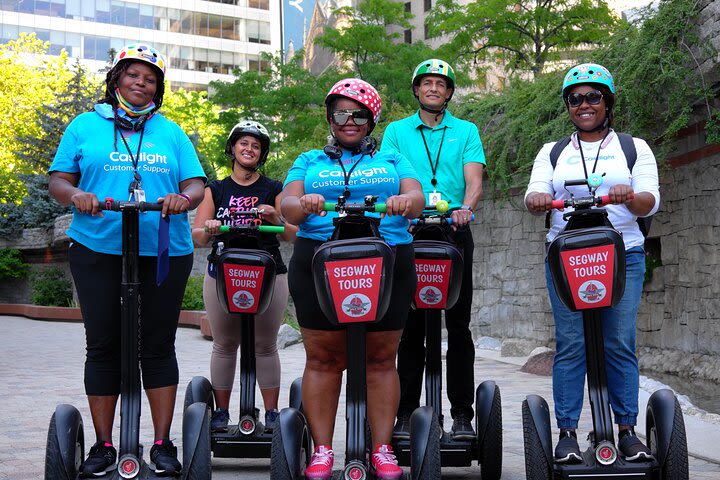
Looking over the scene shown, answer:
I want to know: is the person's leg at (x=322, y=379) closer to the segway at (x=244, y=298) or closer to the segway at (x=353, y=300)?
the segway at (x=353, y=300)

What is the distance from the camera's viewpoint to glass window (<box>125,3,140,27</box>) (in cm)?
7031

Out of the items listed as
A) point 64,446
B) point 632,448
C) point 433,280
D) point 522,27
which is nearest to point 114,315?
point 64,446

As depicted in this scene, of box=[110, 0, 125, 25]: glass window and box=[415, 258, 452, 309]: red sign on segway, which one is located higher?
box=[110, 0, 125, 25]: glass window

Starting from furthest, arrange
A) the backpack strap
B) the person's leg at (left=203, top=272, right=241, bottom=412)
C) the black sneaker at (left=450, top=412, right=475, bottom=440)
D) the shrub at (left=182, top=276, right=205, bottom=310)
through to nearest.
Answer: the shrub at (left=182, top=276, right=205, bottom=310)
the person's leg at (left=203, top=272, right=241, bottom=412)
the black sneaker at (left=450, top=412, right=475, bottom=440)
the backpack strap

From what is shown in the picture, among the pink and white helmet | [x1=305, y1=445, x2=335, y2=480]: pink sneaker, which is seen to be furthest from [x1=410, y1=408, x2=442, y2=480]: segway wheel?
the pink and white helmet

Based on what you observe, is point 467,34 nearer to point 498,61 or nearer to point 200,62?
point 498,61

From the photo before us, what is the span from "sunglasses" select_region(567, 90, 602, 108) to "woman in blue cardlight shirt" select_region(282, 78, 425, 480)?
86 centimetres

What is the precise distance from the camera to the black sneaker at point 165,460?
12.8 ft

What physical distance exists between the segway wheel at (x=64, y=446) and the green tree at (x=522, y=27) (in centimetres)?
1758

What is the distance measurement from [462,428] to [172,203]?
6.64ft

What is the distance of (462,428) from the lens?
4.97m

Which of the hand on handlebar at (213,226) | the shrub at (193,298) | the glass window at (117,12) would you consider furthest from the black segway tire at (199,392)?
the glass window at (117,12)

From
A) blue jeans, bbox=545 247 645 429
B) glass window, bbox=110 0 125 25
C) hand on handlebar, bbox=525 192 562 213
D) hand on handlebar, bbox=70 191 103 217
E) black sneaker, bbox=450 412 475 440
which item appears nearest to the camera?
hand on handlebar, bbox=70 191 103 217

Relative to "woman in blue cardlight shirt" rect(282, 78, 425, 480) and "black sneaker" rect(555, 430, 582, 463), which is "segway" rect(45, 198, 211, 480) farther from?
"black sneaker" rect(555, 430, 582, 463)
